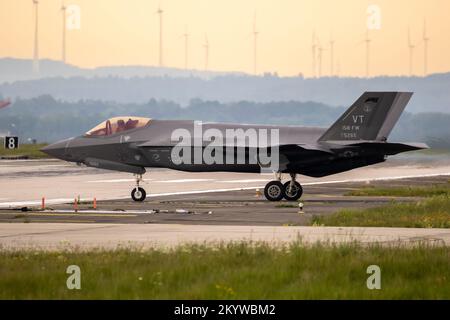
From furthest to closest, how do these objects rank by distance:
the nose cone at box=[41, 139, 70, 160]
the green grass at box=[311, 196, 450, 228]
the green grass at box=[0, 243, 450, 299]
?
the nose cone at box=[41, 139, 70, 160] < the green grass at box=[311, 196, 450, 228] < the green grass at box=[0, 243, 450, 299]

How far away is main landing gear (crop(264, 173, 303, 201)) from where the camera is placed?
3819 centimetres

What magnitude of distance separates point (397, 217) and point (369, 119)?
356 inches

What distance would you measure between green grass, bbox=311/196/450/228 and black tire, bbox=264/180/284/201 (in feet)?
21.2

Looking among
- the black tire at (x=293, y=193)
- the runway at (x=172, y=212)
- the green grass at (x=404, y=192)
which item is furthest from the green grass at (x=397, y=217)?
the green grass at (x=404, y=192)

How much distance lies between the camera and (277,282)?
16.1 meters

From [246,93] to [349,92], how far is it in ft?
46.8

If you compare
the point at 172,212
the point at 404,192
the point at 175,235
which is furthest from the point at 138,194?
the point at 175,235

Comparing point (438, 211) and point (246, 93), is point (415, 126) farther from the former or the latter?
point (438, 211)

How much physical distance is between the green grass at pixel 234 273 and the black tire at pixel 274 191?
17613mm

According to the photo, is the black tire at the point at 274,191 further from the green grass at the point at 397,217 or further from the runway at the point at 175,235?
the runway at the point at 175,235

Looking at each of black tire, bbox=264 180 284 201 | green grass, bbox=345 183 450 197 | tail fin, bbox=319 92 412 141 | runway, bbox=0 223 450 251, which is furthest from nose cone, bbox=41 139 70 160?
runway, bbox=0 223 450 251

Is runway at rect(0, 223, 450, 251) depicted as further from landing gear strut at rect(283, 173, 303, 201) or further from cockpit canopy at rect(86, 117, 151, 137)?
cockpit canopy at rect(86, 117, 151, 137)

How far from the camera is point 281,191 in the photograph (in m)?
38.2
